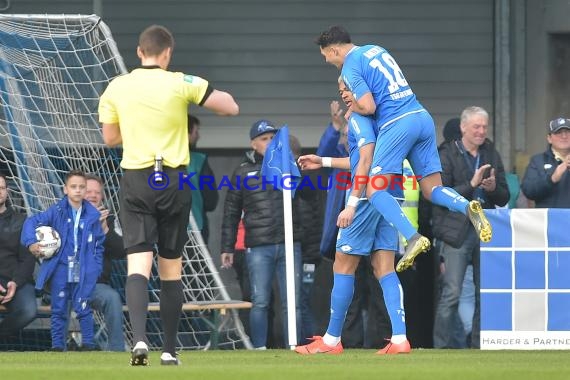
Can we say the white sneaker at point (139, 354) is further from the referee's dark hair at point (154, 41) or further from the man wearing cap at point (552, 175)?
the man wearing cap at point (552, 175)

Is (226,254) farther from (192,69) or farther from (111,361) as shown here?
A: (111,361)

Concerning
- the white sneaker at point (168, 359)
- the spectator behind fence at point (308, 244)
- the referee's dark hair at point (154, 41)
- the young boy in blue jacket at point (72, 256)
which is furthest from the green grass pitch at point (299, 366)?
the spectator behind fence at point (308, 244)

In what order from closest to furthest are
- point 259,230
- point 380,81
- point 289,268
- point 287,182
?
point 380,81
point 289,268
point 287,182
point 259,230

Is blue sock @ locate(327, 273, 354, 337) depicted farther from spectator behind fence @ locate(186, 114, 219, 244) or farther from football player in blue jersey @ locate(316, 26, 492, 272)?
spectator behind fence @ locate(186, 114, 219, 244)

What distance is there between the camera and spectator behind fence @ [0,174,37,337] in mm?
13062

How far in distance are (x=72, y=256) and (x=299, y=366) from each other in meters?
4.37

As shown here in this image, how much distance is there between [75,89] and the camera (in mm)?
13805

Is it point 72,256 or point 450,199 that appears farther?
point 72,256

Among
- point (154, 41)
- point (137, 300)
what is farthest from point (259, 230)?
point (154, 41)

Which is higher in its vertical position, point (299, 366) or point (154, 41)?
point (154, 41)

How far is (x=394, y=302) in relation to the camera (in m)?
10.1

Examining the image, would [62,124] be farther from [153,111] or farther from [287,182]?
[153,111]

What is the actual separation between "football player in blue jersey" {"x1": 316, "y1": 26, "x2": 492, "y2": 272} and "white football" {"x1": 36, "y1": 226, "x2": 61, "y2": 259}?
11.4 ft

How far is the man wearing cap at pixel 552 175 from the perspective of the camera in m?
13.0
